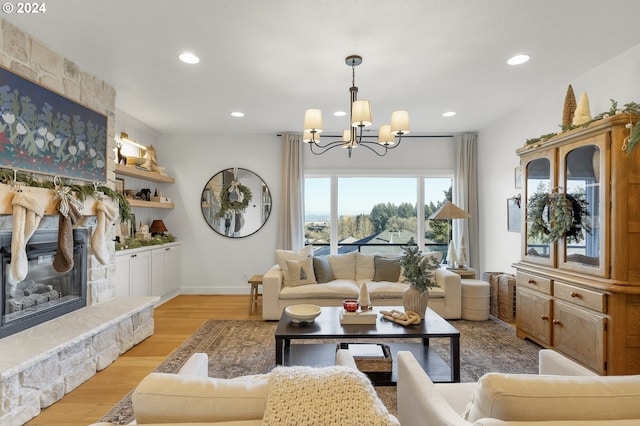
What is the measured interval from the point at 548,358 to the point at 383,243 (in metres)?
4.08

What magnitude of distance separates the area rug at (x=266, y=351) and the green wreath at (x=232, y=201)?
2020 millimetres

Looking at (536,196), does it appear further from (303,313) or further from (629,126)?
(303,313)

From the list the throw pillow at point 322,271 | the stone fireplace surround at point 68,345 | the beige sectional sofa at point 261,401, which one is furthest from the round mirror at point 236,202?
the beige sectional sofa at point 261,401

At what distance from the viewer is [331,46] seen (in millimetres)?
2750

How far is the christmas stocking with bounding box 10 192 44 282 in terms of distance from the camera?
94.0 inches

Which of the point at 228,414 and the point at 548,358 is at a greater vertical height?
the point at 228,414

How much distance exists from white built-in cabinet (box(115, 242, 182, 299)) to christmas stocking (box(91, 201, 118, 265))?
2.09 feet

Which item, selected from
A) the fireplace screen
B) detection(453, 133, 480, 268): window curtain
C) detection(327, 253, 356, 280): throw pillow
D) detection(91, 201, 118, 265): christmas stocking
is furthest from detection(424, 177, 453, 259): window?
the fireplace screen

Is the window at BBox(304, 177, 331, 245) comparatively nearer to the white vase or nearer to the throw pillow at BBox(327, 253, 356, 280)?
the throw pillow at BBox(327, 253, 356, 280)

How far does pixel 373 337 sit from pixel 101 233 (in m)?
2.65

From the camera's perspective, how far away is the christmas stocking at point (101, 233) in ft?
10.6

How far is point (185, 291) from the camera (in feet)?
18.6

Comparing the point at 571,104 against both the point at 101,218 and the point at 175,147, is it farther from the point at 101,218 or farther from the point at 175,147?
the point at 175,147

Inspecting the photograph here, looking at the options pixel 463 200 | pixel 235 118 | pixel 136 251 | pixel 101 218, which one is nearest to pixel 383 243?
pixel 463 200
